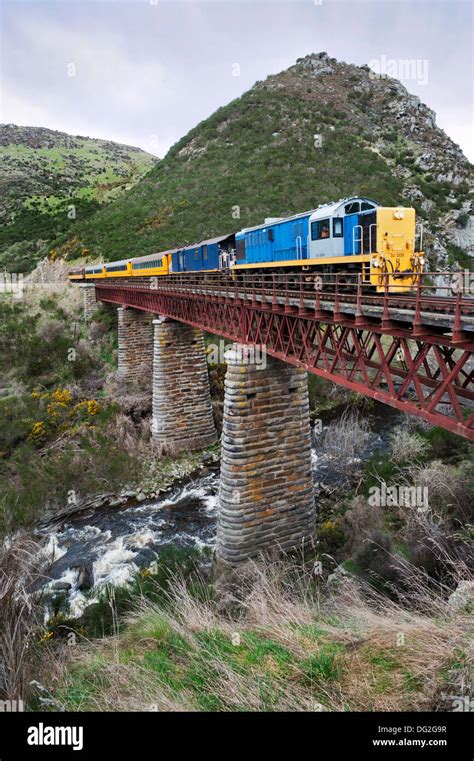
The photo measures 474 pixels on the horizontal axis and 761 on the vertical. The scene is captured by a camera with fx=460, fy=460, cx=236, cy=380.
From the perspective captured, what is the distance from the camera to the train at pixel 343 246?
11102 millimetres

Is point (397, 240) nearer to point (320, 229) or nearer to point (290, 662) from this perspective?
point (320, 229)

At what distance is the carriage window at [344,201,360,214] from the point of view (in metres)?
12.4

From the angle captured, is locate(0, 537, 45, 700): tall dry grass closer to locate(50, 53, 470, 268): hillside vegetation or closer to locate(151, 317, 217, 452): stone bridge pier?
locate(151, 317, 217, 452): stone bridge pier

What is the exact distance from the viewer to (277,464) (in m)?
12.8

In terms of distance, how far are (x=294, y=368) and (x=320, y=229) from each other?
4207 millimetres

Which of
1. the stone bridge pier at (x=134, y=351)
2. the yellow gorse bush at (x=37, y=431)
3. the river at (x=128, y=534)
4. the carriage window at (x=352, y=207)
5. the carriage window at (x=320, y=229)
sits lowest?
the river at (x=128, y=534)

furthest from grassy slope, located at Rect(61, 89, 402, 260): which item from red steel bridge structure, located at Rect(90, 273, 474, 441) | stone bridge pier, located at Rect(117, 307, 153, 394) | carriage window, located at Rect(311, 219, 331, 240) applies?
carriage window, located at Rect(311, 219, 331, 240)

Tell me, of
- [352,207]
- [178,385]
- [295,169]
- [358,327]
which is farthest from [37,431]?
[295,169]

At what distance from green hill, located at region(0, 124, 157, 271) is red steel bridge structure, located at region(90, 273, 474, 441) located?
3556cm

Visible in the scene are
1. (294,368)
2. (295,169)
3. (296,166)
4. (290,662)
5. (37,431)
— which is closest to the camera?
(290,662)

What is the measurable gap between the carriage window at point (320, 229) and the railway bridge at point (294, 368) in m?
1.27

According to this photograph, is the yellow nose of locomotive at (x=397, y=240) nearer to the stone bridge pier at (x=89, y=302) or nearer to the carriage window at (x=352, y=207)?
the carriage window at (x=352, y=207)

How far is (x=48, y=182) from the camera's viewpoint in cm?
8125

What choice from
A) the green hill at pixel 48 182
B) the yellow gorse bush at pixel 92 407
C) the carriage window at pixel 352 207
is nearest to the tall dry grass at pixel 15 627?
the carriage window at pixel 352 207
